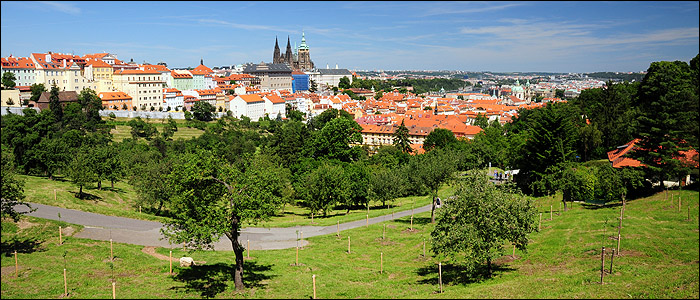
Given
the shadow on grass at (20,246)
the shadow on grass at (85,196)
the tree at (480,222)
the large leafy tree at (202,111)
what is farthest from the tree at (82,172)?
the large leafy tree at (202,111)

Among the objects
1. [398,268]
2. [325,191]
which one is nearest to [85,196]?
[325,191]

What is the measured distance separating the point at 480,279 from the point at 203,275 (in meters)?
9.10

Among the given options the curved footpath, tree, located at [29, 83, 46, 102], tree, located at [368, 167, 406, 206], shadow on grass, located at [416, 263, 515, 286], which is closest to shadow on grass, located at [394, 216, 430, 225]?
the curved footpath

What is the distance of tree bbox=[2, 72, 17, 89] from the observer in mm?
88069

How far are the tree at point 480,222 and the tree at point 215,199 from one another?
559 cm

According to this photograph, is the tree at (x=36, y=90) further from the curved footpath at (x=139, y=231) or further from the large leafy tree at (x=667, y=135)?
the large leafy tree at (x=667, y=135)

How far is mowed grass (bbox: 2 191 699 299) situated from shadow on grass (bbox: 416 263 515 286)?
0.12 feet

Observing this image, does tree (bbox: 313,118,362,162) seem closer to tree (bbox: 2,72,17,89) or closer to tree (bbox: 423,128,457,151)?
tree (bbox: 423,128,457,151)

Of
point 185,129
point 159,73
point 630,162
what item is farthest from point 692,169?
point 159,73

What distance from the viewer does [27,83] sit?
96.6 meters

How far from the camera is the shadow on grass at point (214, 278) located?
15008 millimetres

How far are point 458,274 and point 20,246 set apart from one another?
16.2 m

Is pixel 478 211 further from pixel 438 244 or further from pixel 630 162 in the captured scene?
pixel 630 162

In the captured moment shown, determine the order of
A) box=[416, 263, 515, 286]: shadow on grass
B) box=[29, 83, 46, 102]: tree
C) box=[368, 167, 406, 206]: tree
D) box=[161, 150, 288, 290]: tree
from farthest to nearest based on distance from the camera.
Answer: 1. box=[29, 83, 46, 102]: tree
2. box=[368, 167, 406, 206]: tree
3. box=[416, 263, 515, 286]: shadow on grass
4. box=[161, 150, 288, 290]: tree
